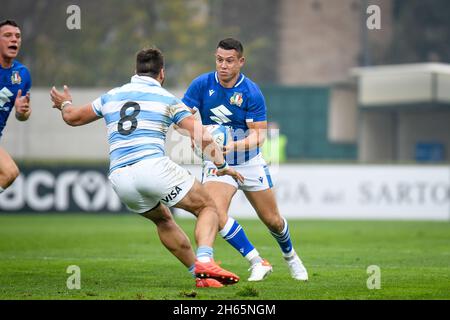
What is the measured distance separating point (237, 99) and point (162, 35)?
30.9 metres

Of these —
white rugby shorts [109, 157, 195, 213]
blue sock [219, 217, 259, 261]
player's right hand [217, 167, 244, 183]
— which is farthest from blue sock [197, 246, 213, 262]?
blue sock [219, 217, 259, 261]

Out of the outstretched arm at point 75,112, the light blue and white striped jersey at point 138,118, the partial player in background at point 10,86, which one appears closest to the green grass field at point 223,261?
the partial player in background at point 10,86

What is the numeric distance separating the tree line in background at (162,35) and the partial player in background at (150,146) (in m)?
27.9

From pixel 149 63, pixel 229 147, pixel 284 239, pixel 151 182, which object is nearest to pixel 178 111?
pixel 149 63

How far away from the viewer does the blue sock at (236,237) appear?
11461 mm

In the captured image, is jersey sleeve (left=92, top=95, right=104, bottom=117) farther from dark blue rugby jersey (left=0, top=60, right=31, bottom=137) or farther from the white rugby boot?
the white rugby boot

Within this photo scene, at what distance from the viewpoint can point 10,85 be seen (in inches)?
484

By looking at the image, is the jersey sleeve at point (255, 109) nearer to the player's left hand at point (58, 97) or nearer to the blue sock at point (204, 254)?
the blue sock at point (204, 254)

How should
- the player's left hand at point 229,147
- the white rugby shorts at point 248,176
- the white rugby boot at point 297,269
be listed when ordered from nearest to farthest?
the player's left hand at point 229,147 < the white rugby shorts at point 248,176 < the white rugby boot at point 297,269

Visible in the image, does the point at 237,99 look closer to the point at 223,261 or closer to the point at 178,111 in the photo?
the point at 178,111

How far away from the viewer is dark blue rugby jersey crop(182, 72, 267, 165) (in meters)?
11.5

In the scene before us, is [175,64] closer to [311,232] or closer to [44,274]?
[311,232]

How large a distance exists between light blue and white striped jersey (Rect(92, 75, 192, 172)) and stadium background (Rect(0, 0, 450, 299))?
45.0 feet
